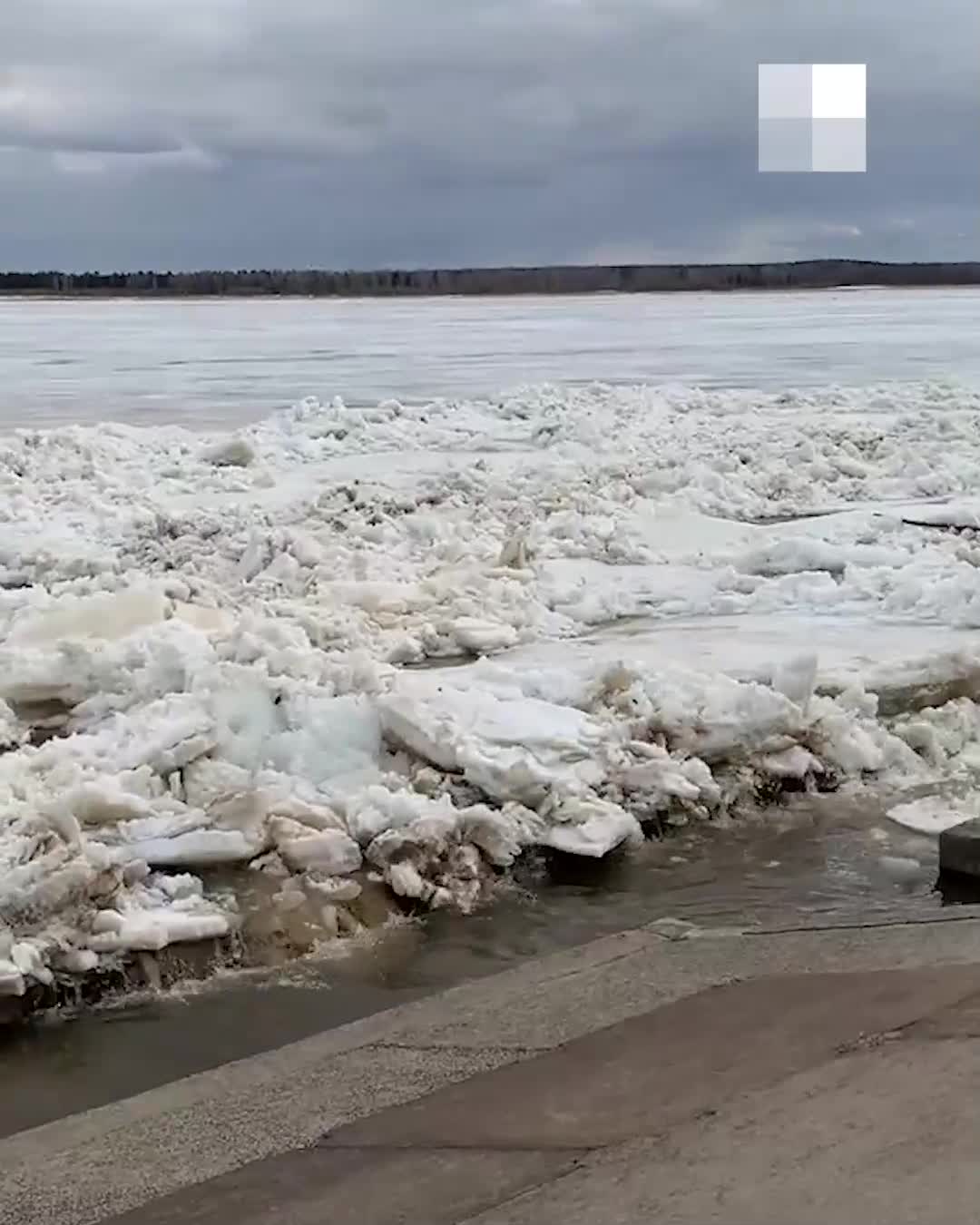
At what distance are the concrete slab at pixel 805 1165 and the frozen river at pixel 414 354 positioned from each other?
18.8 meters

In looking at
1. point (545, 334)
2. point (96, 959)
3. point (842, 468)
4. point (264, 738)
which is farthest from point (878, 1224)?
point (545, 334)

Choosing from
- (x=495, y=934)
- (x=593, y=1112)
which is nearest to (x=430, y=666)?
(x=495, y=934)

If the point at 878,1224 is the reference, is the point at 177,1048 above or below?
below

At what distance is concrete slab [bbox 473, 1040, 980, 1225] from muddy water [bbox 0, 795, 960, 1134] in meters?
1.55

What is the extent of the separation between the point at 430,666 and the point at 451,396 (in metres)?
16.9

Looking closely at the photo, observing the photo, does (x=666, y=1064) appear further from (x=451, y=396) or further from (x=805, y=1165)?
(x=451, y=396)

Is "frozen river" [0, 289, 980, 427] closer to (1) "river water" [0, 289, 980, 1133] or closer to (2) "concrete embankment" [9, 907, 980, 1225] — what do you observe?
(1) "river water" [0, 289, 980, 1133]

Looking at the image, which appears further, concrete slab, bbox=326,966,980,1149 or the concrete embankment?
concrete slab, bbox=326,966,980,1149

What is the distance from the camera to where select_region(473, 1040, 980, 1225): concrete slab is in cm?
260

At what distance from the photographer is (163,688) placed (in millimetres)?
6824

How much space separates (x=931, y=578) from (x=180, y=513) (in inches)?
228

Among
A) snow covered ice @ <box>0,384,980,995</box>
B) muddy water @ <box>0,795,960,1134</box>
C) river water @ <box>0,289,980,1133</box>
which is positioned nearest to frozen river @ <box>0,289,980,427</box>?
river water @ <box>0,289,980,1133</box>

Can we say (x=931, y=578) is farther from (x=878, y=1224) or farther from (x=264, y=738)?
(x=878, y=1224)

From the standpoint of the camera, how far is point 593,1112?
3.16m
